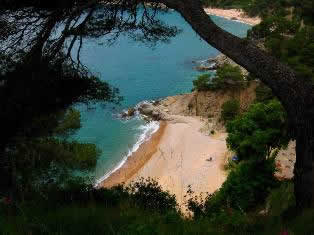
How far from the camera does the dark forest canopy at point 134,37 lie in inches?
207

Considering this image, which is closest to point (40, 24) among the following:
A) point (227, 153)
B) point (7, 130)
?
point (7, 130)

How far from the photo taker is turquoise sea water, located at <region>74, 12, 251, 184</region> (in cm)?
3319

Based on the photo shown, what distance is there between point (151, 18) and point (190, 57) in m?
52.6

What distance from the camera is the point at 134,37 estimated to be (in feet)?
27.2

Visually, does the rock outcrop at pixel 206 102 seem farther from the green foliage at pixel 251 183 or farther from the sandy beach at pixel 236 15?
the sandy beach at pixel 236 15

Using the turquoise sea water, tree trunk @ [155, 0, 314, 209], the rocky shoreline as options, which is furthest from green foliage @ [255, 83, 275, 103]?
tree trunk @ [155, 0, 314, 209]

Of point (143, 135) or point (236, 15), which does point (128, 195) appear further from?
point (236, 15)

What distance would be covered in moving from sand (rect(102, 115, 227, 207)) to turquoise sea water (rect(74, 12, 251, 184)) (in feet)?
3.64

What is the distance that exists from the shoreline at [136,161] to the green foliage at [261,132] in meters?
6.15

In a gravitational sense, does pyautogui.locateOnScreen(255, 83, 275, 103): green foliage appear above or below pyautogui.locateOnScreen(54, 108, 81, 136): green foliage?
below

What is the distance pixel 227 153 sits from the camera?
27672 mm

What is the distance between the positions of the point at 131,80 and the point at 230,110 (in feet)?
55.3

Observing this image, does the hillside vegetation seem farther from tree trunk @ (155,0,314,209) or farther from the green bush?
tree trunk @ (155,0,314,209)

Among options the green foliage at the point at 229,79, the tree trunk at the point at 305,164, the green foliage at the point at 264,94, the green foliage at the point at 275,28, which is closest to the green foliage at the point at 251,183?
the tree trunk at the point at 305,164
